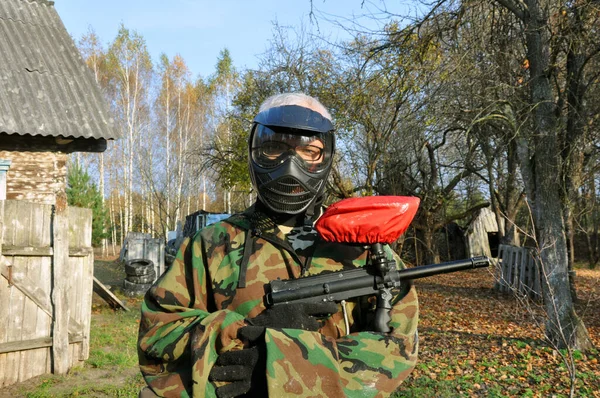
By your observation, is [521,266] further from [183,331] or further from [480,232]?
[480,232]

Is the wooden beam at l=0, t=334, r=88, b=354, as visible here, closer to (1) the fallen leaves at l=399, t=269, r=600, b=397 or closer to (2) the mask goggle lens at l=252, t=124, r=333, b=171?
(1) the fallen leaves at l=399, t=269, r=600, b=397

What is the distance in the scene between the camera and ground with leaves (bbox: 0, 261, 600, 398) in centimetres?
619

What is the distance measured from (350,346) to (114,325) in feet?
29.3

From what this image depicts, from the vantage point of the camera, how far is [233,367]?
1771mm

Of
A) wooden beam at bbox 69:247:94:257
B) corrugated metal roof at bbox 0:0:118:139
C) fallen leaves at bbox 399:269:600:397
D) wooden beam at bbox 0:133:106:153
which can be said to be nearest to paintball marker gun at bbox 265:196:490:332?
fallen leaves at bbox 399:269:600:397

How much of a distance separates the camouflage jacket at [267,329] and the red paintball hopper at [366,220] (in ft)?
0.65

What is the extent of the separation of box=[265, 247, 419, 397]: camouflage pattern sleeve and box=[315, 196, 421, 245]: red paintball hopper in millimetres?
376

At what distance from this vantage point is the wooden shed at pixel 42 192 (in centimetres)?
619

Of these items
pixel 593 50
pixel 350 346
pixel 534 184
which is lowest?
pixel 350 346

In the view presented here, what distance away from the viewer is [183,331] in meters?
1.89

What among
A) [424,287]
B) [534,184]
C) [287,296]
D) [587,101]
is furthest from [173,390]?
[424,287]

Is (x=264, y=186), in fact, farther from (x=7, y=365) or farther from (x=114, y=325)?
(x=114, y=325)

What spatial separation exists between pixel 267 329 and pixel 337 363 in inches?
11.1

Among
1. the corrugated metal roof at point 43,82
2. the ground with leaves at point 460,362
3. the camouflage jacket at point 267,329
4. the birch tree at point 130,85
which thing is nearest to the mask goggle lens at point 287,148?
the camouflage jacket at point 267,329
